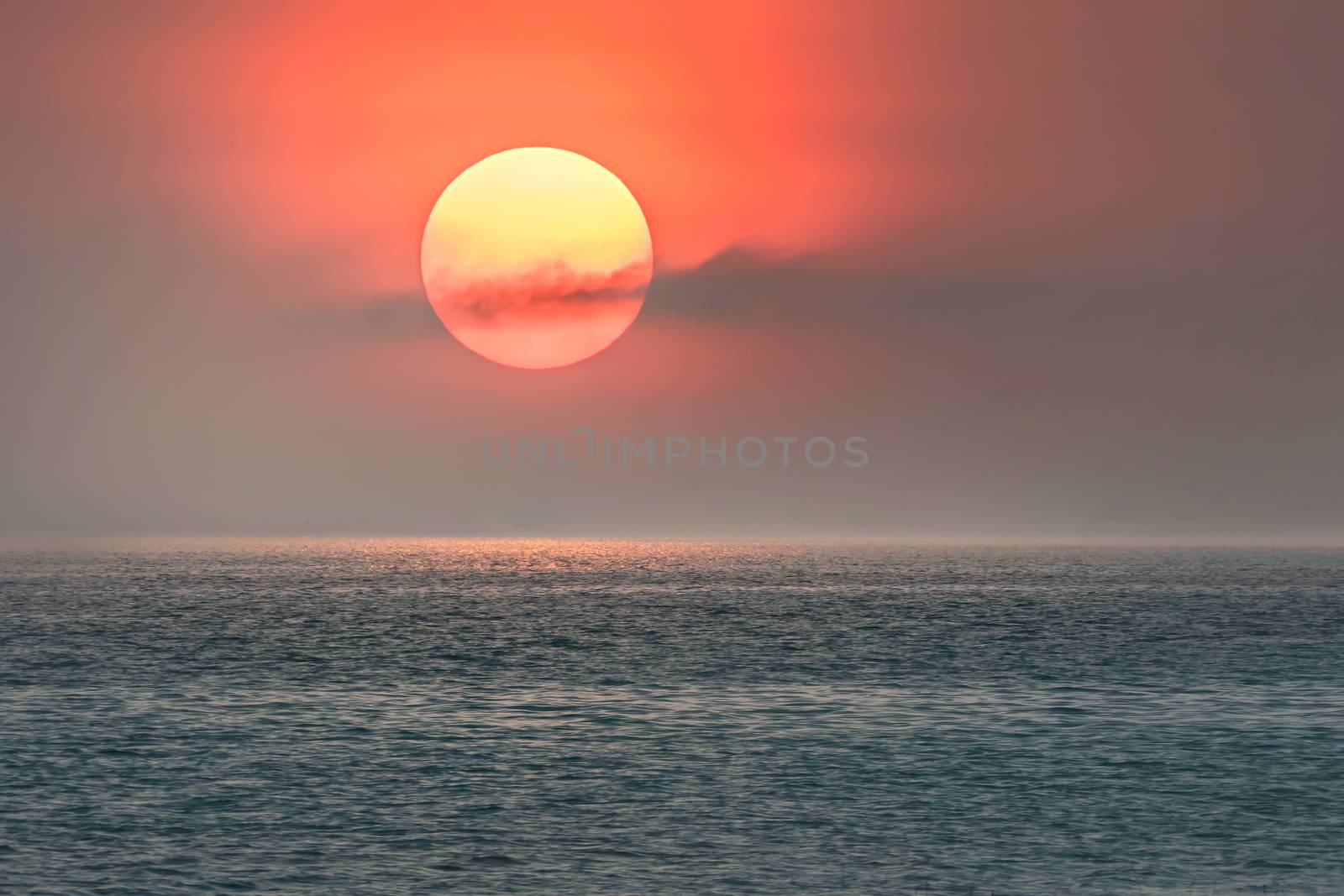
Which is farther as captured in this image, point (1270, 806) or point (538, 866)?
point (1270, 806)

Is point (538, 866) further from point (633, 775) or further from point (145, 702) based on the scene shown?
point (145, 702)

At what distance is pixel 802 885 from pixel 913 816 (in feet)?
24.2

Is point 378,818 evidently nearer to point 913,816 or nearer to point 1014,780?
point 913,816

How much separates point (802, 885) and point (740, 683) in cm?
3573

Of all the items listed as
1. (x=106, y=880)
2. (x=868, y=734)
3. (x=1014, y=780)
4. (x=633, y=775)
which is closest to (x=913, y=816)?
(x=1014, y=780)

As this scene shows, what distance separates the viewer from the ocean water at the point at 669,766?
2917 cm

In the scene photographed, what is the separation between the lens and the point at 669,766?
40.9 metres

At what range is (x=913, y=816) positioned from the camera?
34375mm

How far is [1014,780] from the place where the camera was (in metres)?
38.8

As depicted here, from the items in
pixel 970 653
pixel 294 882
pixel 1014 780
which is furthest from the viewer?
pixel 970 653

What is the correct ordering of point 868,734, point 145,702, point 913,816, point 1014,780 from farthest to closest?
point 145,702 < point 868,734 < point 1014,780 < point 913,816

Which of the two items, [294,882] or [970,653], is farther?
[970,653]

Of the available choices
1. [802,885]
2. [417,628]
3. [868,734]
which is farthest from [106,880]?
[417,628]

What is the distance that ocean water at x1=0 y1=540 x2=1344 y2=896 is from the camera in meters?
29.2
